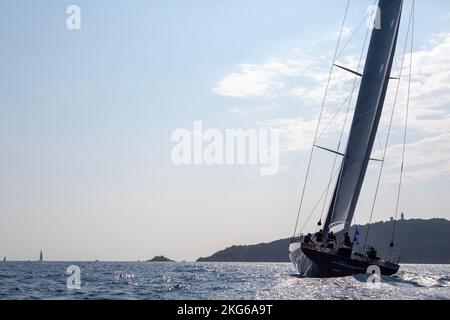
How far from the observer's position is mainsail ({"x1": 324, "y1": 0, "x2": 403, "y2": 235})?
3884 centimetres

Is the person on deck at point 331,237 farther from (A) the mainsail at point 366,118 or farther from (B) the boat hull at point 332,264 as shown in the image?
(B) the boat hull at point 332,264

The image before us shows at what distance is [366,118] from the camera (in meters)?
39.2

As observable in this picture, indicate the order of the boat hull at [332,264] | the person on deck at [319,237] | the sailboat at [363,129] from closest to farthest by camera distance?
the boat hull at [332,264] → the person on deck at [319,237] → the sailboat at [363,129]

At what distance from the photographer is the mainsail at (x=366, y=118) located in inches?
1529

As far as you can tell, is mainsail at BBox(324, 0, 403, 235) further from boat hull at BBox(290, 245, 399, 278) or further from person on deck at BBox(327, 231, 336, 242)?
boat hull at BBox(290, 245, 399, 278)

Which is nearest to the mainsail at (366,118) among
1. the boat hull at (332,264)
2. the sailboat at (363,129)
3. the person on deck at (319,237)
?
the sailboat at (363,129)

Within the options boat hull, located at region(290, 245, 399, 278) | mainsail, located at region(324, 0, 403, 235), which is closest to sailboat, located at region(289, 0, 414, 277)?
mainsail, located at region(324, 0, 403, 235)

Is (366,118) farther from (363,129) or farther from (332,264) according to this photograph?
(332,264)

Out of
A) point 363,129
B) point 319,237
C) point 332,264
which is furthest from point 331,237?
point 363,129

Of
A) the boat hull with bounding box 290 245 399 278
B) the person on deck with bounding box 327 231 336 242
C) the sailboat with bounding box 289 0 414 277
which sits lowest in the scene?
the boat hull with bounding box 290 245 399 278
